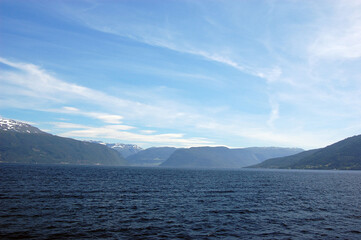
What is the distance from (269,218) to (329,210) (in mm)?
19027

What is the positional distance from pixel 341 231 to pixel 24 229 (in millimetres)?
46354

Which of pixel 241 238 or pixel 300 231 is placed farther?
pixel 300 231

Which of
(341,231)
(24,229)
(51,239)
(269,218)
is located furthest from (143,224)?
(341,231)

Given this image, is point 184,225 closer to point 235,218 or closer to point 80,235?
point 235,218

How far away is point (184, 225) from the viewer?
40.0 meters

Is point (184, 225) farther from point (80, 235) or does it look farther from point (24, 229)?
point (24, 229)

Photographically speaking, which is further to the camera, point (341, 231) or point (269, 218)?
point (269, 218)

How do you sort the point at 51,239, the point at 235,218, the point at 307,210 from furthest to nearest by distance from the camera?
the point at 307,210, the point at 235,218, the point at 51,239

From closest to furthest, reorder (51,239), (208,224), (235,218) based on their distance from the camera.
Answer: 1. (51,239)
2. (208,224)
3. (235,218)

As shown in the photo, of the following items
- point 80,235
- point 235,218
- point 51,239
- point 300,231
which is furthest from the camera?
point 235,218

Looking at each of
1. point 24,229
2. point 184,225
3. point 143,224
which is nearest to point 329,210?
point 184,225

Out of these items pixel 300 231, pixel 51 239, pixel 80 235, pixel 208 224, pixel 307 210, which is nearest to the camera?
pixel 51 239

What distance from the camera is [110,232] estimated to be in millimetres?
34906

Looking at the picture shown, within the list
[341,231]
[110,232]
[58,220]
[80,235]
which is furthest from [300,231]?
[58,220]
